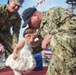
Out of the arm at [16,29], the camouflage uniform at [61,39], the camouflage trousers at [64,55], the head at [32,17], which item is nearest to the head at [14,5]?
the arm at [16,29]

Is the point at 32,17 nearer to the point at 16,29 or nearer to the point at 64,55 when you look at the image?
the point at 64,55

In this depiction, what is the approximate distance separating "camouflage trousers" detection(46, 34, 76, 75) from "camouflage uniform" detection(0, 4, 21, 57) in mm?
2549

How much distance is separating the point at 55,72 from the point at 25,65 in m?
1.84

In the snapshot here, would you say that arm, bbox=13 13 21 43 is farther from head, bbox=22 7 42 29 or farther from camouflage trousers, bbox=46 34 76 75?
camouflage trousers, bbox=46 34 76 75

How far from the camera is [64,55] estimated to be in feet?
10.2

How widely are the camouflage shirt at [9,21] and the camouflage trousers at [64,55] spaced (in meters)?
2.54

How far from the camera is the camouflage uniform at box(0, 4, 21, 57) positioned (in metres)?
5.60

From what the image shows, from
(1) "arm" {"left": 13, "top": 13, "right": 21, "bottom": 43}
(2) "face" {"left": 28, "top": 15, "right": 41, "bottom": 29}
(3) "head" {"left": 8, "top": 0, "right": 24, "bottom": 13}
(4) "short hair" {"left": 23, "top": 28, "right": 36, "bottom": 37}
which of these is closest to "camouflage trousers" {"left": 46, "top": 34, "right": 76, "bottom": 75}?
(2) "face" {"left": 28, "top": 15, "right": 41, "bottom": 29}

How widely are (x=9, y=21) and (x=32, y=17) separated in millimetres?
2423

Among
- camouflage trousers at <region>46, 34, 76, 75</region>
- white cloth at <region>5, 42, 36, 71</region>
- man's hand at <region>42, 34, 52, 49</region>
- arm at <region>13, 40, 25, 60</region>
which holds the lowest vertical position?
white cloth at <region>5, 42, 36, 71</region>

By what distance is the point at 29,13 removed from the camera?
3.39 meters

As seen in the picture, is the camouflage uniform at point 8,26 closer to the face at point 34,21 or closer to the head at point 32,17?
the head at point 32,17

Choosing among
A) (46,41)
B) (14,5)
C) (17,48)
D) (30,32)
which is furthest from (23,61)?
(46,41)

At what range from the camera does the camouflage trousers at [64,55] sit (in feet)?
10.1
